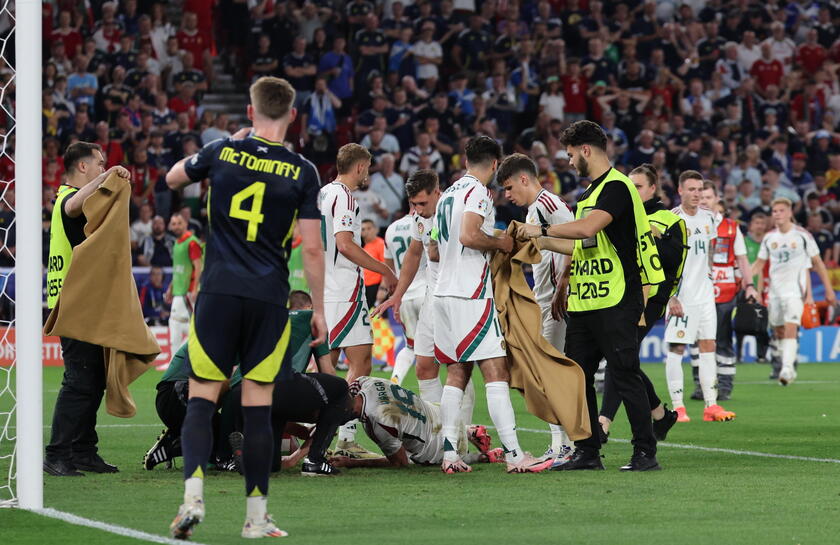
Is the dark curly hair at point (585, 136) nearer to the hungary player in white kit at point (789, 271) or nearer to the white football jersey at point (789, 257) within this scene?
the hungary player in white kit at point (789, 271)

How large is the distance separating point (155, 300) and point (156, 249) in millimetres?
890

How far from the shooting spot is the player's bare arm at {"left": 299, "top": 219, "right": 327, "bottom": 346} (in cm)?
596

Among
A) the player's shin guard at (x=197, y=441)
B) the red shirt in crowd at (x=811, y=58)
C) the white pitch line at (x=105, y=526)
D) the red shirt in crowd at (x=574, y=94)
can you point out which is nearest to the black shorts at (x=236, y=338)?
the player's shin guard at (x=197, y=441)

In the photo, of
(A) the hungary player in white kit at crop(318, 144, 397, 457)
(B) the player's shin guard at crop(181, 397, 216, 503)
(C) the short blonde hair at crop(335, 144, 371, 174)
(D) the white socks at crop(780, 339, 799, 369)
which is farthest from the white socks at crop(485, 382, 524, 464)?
(D) the white socks at crop(780, 339, 799, 369)

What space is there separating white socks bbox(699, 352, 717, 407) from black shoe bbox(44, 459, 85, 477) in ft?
21.1

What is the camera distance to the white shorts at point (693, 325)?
41.3 ft

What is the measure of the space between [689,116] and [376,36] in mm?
6473

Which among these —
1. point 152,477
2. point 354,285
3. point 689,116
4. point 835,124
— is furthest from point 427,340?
point 835,124

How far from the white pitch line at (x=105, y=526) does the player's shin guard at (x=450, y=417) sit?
2.68m

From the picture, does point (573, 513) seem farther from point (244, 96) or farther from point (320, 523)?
point (244, 96)

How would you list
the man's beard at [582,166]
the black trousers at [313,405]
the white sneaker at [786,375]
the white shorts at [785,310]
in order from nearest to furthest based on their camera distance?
1. the black trousers at [313,405]
2. the man's beard at [582,166]
3. the white sneaker at [786,375]
4. the white shorts at [785,310]

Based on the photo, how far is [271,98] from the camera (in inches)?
237

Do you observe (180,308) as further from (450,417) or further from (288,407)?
(288,407)

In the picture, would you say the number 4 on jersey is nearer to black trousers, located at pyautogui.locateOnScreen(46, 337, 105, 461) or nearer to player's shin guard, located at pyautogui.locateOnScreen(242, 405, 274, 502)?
player's shin guard, located at pyautogui.locateOnScreen(242, 405, 274, 502)
